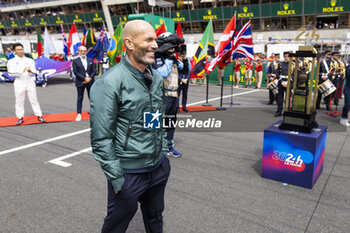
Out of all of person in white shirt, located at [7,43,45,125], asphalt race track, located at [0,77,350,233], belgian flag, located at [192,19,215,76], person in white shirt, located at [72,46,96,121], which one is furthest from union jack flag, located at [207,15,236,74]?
person in white shirt, located at [7,43,45,125]

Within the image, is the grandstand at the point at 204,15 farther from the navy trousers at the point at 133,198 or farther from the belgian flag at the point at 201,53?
the navy trousers at the point at 133,198

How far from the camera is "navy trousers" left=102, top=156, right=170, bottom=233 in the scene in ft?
6.70

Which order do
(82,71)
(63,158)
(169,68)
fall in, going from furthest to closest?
(82,71) < (63,158) < (169,68)

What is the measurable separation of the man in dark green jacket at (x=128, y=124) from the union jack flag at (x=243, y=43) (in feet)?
27.1

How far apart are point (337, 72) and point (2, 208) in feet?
36.8

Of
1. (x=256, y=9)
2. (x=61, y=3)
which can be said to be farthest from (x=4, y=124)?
(x=61, y=3)

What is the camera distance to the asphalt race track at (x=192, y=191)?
3.27 meters

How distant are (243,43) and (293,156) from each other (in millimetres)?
6588

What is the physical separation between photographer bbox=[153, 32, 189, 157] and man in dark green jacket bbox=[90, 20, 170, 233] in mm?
2539

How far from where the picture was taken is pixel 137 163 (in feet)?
6.83

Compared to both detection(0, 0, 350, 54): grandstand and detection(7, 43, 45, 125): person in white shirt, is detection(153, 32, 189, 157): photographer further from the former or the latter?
detection(0, 0, 350, 54): grandstand

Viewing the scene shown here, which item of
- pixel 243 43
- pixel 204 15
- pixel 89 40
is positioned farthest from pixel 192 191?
pixel 204 15

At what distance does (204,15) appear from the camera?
4128cm

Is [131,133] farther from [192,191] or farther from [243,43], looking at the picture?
[243,43]
